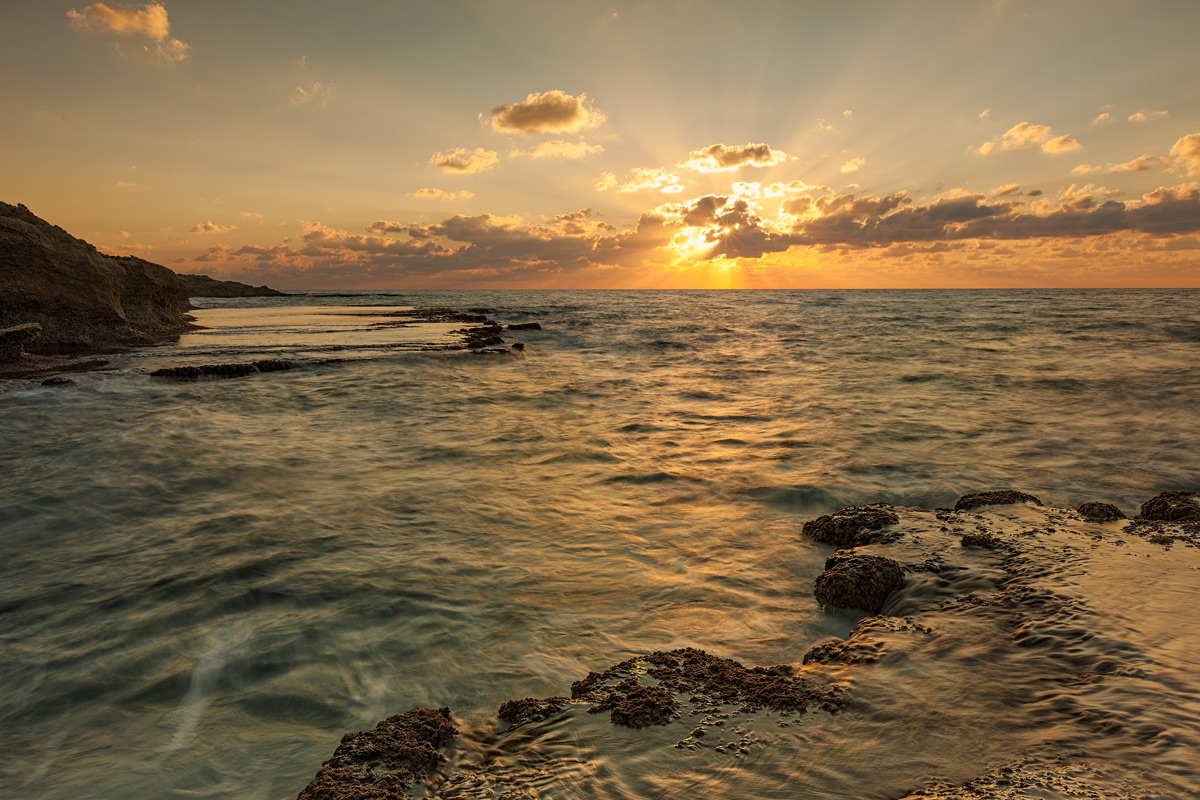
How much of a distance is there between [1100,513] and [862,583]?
9.67ft

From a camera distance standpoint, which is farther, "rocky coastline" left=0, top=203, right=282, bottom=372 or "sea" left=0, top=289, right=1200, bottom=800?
"rocky coastline" left=0, top=203, right=282, bottom=372

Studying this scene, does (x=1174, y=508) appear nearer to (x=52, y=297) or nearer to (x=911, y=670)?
(x=911, y=670)

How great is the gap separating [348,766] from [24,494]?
22.0 feet

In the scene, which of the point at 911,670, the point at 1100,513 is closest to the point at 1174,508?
the point at 1100,513

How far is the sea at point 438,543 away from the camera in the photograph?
2951 millimetres

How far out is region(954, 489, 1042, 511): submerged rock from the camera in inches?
228

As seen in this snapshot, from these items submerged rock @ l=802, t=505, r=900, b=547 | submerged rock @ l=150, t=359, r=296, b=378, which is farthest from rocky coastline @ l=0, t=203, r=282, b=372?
submerged rock @ l=802, t=505, r=900, b=547

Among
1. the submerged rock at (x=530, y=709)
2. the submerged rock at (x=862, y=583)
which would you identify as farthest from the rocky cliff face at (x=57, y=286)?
the submerged rock at (x=862, y=583)

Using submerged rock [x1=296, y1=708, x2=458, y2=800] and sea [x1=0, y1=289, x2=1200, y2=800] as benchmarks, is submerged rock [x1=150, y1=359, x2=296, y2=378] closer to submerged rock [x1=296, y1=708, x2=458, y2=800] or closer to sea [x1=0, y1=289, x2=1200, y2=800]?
sea [x1=0, y1=289, x2=1200, y2=800]

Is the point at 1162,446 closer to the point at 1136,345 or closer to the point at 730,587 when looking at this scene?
the point at 730,587

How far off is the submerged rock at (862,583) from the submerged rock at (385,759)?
2834mm

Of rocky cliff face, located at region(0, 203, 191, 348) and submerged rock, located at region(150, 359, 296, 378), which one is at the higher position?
rocky cliff face, located at region(0, 203, 191, 348)

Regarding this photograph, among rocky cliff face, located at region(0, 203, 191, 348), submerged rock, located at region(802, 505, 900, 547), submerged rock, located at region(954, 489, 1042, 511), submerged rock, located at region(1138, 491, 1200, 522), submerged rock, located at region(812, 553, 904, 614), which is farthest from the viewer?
rocky cliff face, located at region(0, 203, 191, 348)

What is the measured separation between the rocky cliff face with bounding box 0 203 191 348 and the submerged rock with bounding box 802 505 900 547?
1915 cm
